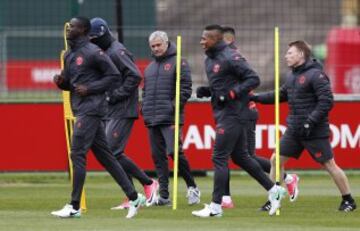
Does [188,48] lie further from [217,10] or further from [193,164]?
[193,164]

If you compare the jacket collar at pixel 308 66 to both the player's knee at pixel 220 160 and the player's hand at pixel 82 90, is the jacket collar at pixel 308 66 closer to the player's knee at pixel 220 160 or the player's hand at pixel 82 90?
the player's knee at pixel 220 160

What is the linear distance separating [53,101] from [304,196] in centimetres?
550

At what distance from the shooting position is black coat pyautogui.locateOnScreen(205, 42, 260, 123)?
1353cm

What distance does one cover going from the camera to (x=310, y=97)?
14.2 m

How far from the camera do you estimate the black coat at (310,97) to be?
551 inches

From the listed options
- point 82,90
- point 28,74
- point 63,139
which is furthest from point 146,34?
point 82,90

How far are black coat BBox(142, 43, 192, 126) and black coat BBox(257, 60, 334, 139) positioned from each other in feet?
3.94

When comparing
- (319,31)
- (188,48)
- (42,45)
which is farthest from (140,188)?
(319,31)

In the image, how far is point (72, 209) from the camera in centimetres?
1322

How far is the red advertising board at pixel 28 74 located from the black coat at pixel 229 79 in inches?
300

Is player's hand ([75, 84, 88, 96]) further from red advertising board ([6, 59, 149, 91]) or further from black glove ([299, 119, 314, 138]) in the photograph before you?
red advertising board ([6, 59, 149, 91])

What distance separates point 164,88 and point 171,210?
1.59m

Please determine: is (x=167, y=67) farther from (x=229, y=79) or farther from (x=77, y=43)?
(x=77, y=43)

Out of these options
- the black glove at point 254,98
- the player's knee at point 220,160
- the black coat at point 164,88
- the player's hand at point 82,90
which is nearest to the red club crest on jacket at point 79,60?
the player's hand at point 82,90
